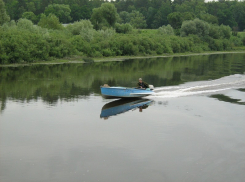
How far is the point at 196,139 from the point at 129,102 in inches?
470

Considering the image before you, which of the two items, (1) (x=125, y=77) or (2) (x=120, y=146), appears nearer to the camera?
(2) (x=120, y=146)

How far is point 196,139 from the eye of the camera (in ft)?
74.7

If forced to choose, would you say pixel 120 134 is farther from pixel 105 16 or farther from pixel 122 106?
pixel 105 16

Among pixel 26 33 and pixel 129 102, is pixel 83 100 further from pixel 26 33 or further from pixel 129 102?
pixel 26 33

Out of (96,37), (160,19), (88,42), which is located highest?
(160,19)

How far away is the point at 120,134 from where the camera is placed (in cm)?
2352

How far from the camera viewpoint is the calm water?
17.8 m

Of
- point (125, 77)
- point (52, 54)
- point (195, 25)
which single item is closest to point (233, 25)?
point (195, 25)

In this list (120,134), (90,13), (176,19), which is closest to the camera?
(120,134)

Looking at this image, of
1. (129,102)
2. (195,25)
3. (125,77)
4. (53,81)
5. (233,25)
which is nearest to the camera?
(129,102)

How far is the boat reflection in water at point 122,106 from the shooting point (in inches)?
1165

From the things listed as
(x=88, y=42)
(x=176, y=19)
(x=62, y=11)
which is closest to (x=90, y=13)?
(x=62, y=11)

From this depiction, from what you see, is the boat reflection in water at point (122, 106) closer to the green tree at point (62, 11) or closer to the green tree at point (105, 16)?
the green tree at point (105, 16)

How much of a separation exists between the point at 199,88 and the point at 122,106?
11238mm
